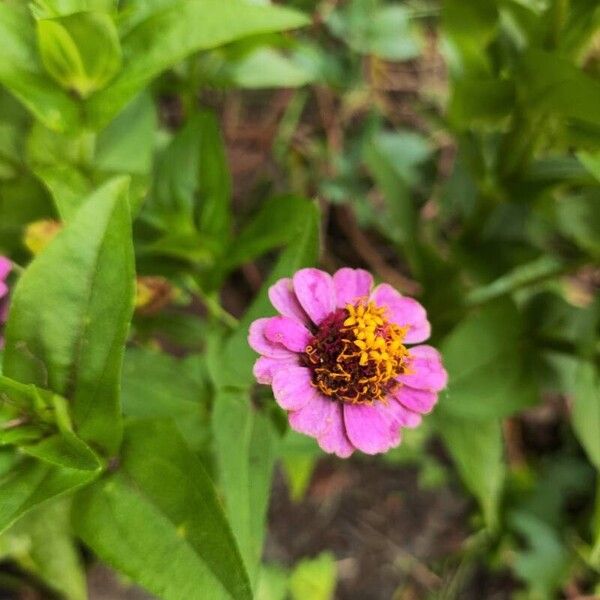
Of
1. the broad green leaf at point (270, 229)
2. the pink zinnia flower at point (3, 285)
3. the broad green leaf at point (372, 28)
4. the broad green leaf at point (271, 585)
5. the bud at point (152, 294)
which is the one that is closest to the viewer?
the pink zinnia flower at point (3, 285)

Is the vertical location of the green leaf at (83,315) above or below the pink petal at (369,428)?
above

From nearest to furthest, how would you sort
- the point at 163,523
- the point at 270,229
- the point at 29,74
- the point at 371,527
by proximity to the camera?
the point at 163,523
the point at 29,74
the point at 270,229
the point at 371,527

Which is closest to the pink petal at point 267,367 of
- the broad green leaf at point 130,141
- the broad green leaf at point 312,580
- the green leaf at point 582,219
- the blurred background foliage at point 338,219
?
the blurred background foliage at point 338,219

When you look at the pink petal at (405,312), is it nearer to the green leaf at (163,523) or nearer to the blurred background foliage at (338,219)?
the blurred background foliage at (338,219)

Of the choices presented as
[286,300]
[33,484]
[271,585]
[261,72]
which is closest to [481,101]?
[261,72]

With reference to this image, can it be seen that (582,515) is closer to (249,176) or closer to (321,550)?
(321,550)

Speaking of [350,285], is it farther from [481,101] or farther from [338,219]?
[338,219]

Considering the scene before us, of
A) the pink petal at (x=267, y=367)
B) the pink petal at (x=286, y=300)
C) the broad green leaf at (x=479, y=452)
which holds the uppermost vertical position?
the pink petal at (x=286, y=300)
